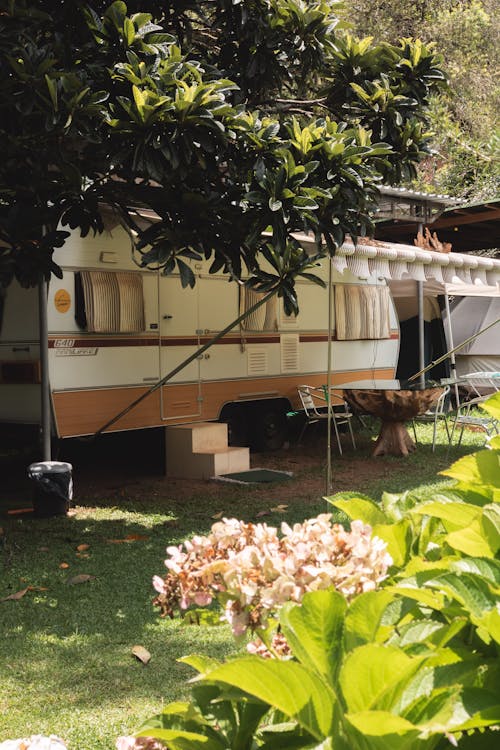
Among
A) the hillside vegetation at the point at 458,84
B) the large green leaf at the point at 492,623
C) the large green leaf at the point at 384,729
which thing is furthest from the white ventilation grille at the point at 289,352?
the hillside vegetation at the point at 458,84

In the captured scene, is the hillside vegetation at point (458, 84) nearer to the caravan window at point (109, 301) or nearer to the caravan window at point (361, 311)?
the caravan window at point (361, 311)

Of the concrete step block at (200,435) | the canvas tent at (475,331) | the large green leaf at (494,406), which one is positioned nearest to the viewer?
the large green leaf at (494,406)

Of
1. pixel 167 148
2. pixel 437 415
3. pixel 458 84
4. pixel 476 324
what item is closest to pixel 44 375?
pixel 167 148

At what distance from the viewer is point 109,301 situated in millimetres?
8859

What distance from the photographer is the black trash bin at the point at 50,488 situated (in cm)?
742

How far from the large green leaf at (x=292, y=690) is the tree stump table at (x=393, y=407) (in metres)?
9.21

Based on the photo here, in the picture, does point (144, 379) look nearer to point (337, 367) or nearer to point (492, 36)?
point (337, 367)

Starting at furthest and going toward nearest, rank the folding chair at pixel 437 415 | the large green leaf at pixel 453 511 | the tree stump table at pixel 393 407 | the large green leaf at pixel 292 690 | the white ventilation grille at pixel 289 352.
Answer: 1. the white ventilation grille at pixel 289 352
2. the folding chair at pixel 437 415
3. the tree stump table at pixel 393 407
4. the large green leaf at pixel 453 511
5. the large green leaf at pixel 292 690

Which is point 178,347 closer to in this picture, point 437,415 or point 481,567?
point 437,415

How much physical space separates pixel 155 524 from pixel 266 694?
6.31 metres

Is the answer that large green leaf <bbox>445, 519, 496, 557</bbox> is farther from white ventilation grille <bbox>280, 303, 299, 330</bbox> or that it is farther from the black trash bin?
white ventilation grille <bbox>280, 303, 299, 330</bbox>

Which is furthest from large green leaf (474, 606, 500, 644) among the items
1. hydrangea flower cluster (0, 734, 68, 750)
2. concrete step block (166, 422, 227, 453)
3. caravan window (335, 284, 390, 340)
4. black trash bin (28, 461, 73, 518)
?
caravan window (335, 284, 390, 340)

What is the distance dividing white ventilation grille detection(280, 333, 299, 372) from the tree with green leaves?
4153mm

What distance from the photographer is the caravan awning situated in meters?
9.57
